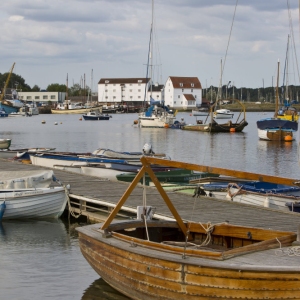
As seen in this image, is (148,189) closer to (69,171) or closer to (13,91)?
(69,171)

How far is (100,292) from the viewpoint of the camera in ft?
43.0

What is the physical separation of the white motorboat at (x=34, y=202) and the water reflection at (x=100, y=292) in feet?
21.2

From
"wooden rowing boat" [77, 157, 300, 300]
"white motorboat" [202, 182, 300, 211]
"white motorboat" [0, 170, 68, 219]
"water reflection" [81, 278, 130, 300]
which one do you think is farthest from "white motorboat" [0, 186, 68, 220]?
"wooden rowing boat" [77, 157, 300, 300]

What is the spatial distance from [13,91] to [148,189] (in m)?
178

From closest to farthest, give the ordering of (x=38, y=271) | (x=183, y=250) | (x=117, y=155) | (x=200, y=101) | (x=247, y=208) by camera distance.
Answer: (x=183, y=250), (x=38, y=271), (x=247, y=208), (x=117, y=155), (x=200, y=101)

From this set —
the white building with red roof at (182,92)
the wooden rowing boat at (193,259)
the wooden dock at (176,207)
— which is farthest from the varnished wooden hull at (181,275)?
the white building with red roof at (182,92)

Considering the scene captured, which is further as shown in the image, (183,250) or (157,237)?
(157,237)

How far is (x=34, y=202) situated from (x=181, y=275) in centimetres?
1040

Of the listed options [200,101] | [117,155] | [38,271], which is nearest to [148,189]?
[38,271]

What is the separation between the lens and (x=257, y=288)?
9.21m

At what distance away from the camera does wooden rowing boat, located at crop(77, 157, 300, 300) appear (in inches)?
364

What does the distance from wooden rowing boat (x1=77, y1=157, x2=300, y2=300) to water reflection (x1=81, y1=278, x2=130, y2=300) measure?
2.44ft

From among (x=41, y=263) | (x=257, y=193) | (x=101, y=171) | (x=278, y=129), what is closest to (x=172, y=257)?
(x=41, y=263)

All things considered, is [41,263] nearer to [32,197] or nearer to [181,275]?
[32,197]
